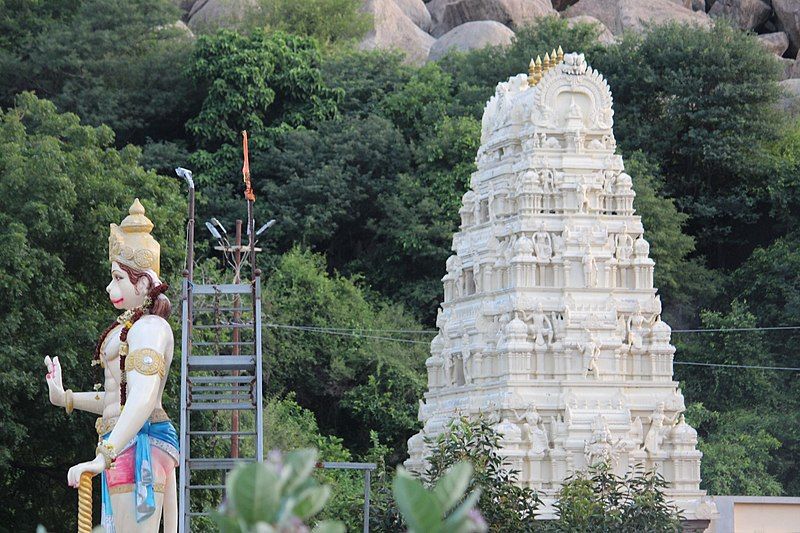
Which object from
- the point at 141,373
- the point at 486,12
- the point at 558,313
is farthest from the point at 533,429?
the point at 486,12

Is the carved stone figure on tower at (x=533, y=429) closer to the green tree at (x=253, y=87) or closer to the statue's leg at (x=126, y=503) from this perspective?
the green tree at (x=253, y=87)

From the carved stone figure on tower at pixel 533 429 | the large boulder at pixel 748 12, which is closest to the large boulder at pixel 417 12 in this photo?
the large boulder at pixel 748 12

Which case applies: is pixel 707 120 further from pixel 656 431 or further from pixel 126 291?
pixel 126 291

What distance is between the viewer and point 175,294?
3653 cm

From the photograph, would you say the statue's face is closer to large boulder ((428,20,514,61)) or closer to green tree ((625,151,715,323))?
green tree ((625,151,715,323))

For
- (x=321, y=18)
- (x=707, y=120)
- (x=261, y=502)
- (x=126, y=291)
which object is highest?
(x=321, y=18)

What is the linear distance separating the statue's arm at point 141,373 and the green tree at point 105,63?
127 ft

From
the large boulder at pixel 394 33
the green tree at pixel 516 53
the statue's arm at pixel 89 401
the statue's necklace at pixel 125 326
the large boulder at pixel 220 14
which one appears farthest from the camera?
the large boulder at pixel 394 33

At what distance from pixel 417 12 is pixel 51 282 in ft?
132

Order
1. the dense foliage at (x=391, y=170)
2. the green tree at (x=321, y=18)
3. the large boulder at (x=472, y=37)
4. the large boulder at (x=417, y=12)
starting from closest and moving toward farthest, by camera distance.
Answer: the dense foliage at (x=391, y=170) → the large boulder at (x=472, y=37) → the green tree at (x=321, y=18) → the large boulder at (x=417, y=12)

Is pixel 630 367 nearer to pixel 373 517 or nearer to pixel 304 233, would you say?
pixel 373 517

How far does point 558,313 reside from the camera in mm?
37188

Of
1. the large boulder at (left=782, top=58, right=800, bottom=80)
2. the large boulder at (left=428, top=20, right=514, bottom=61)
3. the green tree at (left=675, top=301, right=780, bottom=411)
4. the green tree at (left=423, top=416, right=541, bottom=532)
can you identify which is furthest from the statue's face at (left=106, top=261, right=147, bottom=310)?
the large boulder at (left=782, top=58, right=800, bottom=80)

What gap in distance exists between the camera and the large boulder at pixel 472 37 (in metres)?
64.1
